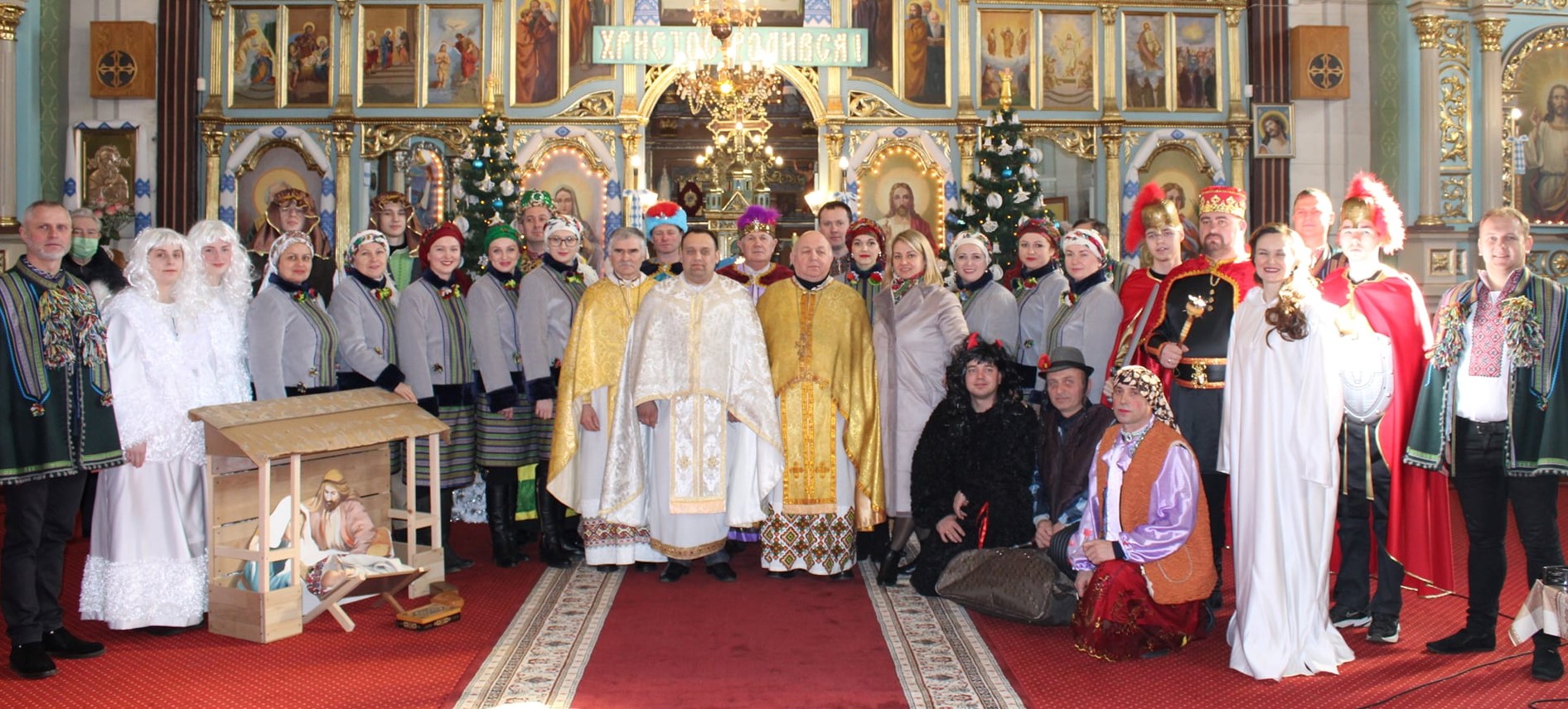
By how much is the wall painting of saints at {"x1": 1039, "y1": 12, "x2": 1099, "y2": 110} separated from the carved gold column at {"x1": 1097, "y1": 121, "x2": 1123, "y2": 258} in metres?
0.36

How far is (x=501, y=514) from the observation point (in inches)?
283

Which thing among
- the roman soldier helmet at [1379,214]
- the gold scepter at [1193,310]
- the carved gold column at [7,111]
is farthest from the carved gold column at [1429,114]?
the carved gold column at [7,111]

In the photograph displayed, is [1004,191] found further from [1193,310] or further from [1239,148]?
[1193,310]

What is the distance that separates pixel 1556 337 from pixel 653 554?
4356mm

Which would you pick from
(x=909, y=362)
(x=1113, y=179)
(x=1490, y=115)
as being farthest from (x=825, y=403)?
(x=1490, y=115)

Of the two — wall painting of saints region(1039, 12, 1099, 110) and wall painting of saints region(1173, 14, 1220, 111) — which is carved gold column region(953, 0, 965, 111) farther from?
wall painting of saints region(1173, 14, 1220, 111)

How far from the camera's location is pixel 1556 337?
490 centimetres

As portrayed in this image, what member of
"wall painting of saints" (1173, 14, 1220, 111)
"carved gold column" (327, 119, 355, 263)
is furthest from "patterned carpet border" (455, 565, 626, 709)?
"wall painting of saints" (1173, 14, 1220, 111)

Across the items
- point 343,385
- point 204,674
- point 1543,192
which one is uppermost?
point 1543,192

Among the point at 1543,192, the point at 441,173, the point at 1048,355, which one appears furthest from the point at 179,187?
the point at 1543,192

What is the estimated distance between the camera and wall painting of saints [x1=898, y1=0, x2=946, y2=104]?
46.5 feet

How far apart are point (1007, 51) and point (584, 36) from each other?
4761mm

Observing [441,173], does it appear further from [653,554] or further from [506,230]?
[653,554]

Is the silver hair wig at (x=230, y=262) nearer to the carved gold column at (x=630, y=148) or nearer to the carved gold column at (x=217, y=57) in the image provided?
the carved gold column at (x=630, y=148)
